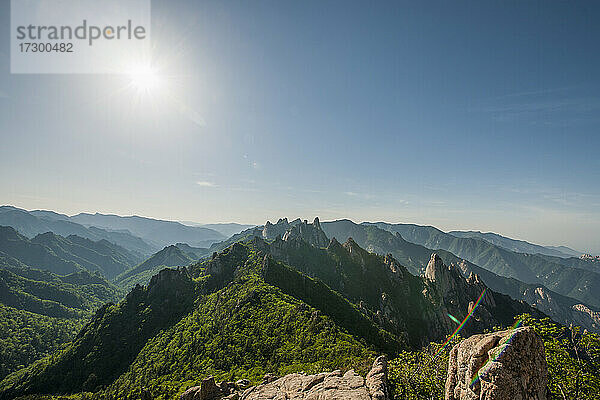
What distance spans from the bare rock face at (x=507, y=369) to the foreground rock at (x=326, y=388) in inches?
447

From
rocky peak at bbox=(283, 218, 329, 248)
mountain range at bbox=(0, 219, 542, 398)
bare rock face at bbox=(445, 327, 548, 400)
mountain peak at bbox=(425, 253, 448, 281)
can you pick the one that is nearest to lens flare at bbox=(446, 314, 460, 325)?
mountain range at bbox=(0, 219, 542, 398)

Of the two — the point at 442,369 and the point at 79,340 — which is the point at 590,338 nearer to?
the point at 442,369

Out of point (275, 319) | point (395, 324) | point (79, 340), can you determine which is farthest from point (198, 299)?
point (395, 324)

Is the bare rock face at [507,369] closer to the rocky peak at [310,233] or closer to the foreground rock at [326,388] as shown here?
the foreground rock at [326,388]

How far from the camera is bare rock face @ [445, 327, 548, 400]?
13820 millimetres

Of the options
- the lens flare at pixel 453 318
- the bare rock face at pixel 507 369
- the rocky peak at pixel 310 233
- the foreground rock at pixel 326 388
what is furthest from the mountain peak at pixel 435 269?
the bare rock face at pixel 507 369

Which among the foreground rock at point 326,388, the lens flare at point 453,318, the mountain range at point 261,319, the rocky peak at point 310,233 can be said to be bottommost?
the lens flare at point 453,318

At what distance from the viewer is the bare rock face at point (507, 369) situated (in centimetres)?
1382

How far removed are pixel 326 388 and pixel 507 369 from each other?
61.8 feet

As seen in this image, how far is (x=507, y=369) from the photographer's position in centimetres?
1394

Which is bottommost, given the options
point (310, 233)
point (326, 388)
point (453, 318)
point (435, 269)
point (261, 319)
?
point (453, 318)

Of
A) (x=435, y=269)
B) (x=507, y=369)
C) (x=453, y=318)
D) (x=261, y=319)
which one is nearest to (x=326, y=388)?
(x=507, y=369)

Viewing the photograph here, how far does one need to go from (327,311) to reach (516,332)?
8214 cm

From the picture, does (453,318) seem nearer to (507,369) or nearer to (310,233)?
(310,233)
